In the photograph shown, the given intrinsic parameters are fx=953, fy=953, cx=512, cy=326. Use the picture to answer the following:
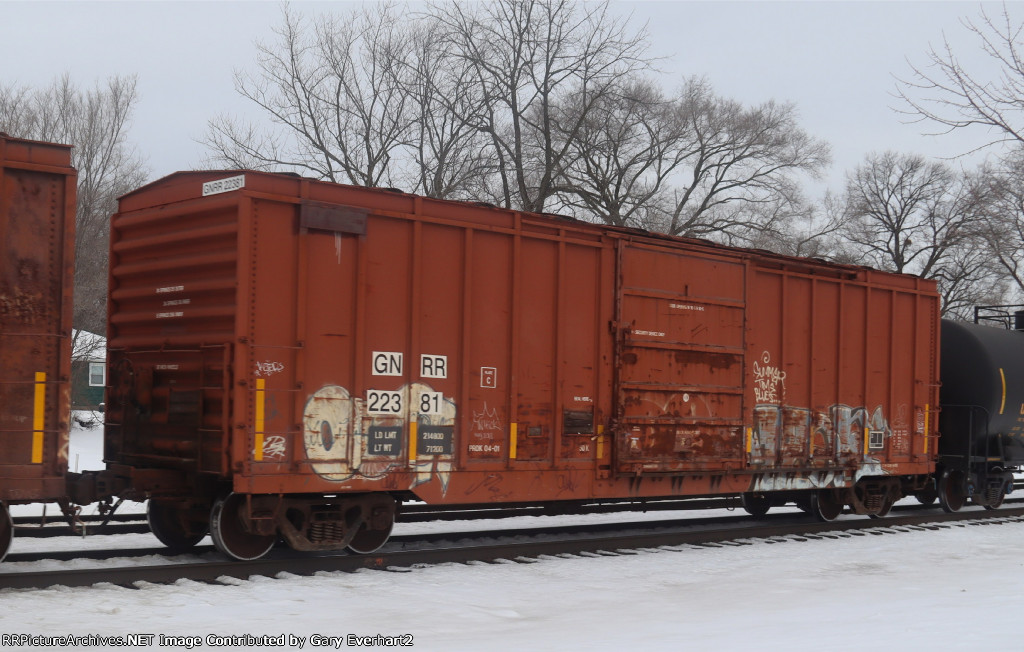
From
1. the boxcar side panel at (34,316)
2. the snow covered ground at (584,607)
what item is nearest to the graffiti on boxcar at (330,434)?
the snow covered ground at (584,607)

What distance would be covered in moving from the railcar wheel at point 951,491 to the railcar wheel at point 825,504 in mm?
2956

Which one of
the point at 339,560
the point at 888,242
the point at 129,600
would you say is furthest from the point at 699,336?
the point at 888,242

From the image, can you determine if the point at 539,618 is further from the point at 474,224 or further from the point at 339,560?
the point at 474,224

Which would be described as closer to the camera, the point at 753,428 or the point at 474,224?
the point at 474,224

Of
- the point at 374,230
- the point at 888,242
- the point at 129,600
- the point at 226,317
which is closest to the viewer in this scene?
the point at 129,600

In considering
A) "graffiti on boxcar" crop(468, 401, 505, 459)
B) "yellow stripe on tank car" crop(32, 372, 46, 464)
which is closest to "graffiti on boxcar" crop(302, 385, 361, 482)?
"graffiti on boxcar" crop(468, 401, 505, 459)

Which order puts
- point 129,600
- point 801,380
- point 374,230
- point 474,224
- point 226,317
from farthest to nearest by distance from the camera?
1. point 801,380
2. point 474,224
3. point 374,230
4. point 226,317
5. point 129,600

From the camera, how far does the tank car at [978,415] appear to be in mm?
16359

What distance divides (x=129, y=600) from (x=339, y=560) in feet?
7.45

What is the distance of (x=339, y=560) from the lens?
31.0ft

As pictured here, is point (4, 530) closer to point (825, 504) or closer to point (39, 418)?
point (39, 418)

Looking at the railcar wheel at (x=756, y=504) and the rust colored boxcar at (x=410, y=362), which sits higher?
the rust colored boxcar at (x=410, y=362)

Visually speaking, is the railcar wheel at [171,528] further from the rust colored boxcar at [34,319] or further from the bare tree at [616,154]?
the bare tree at [616,154]

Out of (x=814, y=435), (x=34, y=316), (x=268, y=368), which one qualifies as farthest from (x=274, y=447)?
(x=814, y=435)
